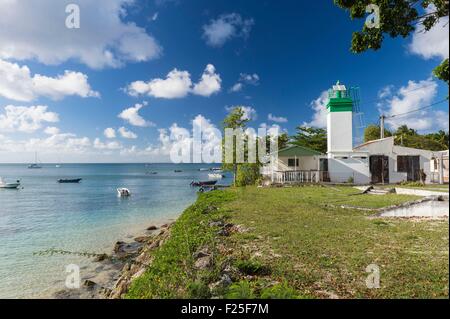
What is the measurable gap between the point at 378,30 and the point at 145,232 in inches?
615

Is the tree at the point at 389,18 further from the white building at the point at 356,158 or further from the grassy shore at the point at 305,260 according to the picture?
the white building at the point at 356,158

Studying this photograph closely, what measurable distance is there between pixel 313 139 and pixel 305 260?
38580 millimetres

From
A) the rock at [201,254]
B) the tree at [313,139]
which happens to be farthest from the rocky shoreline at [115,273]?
the tree at [313,139]

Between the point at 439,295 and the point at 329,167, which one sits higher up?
the point at 329,167

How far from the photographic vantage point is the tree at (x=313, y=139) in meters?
41.1

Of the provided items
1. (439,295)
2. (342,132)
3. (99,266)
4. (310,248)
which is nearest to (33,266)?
(99,266)

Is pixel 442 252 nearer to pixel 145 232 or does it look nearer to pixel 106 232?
pixel 145 232

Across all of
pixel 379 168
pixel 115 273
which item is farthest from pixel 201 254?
pixel 379 168

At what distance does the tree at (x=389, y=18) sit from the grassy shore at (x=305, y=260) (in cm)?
422

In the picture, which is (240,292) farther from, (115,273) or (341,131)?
(341,131)

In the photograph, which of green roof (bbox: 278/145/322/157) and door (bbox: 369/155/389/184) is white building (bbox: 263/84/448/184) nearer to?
door (bbox: 369/155/389/184)

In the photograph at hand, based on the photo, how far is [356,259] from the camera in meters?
5.36

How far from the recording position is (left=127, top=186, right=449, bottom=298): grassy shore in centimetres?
408

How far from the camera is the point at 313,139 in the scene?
4156cm
